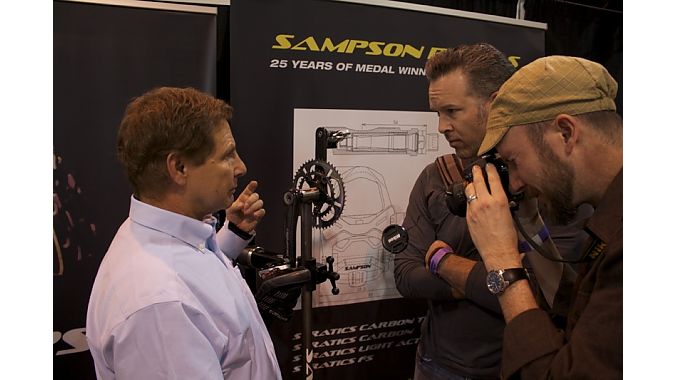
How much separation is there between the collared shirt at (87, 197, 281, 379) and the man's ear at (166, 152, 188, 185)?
9 centimetres

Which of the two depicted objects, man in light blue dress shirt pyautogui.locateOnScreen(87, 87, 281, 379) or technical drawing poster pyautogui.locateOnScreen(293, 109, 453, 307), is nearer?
man in light blue dress shirt pyautogui.locateOnScreen(87, 87, 281, 379)

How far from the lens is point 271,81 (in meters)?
2.30

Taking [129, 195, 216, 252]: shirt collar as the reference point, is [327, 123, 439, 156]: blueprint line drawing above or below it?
above

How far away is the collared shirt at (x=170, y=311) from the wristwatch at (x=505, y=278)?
0.58 meters

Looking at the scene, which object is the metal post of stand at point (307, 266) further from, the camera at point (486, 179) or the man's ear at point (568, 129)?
the man's ear at point (568, 129)

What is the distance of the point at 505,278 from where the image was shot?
1.22 m

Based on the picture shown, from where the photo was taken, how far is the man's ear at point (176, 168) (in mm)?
1273

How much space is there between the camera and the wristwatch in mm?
1219

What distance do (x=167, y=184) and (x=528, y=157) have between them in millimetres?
838

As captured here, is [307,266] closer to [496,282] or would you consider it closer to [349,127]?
[349,127]

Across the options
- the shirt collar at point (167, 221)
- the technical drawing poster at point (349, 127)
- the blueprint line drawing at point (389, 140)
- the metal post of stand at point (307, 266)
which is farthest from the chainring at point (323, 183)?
the shirt collar at point (167, 221)

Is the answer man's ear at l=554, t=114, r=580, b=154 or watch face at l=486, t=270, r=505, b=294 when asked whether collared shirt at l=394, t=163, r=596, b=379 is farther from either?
man's ear at l=554, t=114, r=580, b=154

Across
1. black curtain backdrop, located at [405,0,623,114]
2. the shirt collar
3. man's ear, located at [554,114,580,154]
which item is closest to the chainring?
the shirt collar

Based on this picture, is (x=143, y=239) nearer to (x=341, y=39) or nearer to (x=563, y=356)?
(x=563, y=356)
